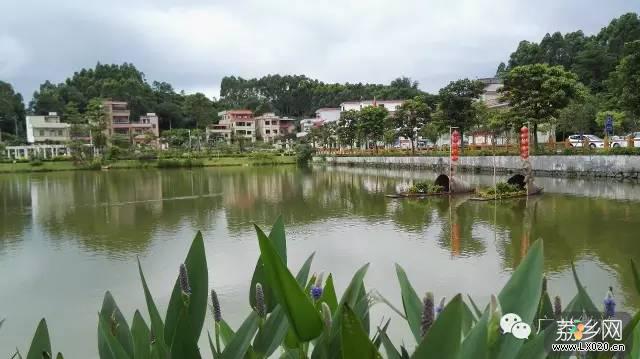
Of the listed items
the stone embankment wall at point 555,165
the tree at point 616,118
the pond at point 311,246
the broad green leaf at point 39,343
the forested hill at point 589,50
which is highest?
the forested hill at point 589,50

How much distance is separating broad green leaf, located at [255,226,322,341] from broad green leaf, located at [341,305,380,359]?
13cm

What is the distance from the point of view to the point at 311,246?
8.64m

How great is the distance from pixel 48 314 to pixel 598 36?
48.0 metres

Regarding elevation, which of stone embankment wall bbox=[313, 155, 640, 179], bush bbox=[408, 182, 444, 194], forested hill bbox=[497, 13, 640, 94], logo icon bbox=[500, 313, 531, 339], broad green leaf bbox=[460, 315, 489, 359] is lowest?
bush bbox=[408, 182, 444, 194]

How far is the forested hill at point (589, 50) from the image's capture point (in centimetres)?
3541

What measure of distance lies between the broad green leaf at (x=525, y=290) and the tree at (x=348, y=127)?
138 feet

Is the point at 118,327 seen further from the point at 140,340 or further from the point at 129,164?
the point at 129,164

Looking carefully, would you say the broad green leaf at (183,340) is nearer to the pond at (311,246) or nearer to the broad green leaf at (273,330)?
the broad green leaf at (273,330)

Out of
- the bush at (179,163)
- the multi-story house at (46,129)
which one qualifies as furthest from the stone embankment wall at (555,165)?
the multi-story house at (46,129)

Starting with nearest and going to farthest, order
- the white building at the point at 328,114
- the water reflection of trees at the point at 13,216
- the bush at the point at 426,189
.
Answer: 1. the water reflection of trees at the point at 13,216
2. the bush at the point at 426,189
3. the white building at the point at 328,114

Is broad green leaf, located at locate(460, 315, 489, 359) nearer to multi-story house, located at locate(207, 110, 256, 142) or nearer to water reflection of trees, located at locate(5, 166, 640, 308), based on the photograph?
water reflection of trees, located at locate(5, 166, 640, 308)

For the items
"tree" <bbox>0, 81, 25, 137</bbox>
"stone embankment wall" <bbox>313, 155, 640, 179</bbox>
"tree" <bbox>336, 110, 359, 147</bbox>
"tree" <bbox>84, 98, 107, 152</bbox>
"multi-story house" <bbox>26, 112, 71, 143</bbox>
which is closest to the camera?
"stone embankment wall" <bbox>313, 155, 640, 179</bbox>

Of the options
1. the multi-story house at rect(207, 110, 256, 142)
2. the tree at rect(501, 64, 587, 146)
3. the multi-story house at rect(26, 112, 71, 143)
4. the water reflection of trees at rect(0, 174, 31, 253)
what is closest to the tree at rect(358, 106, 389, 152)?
the tree at rect(501, 64, 587, 146)

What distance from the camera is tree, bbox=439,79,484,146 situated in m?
26.2
